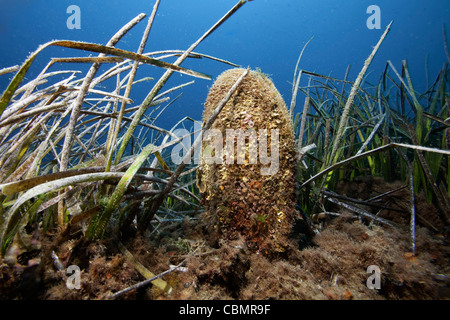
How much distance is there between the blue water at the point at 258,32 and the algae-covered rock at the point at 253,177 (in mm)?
50197

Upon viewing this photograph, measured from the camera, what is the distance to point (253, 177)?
1.24m

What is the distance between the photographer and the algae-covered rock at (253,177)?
124 centimetres

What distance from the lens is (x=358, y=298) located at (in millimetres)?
960

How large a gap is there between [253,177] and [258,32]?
266 feet

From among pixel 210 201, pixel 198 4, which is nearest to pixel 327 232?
pixel 210 201

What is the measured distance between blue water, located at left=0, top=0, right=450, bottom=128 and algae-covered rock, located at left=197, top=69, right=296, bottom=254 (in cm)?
5020
